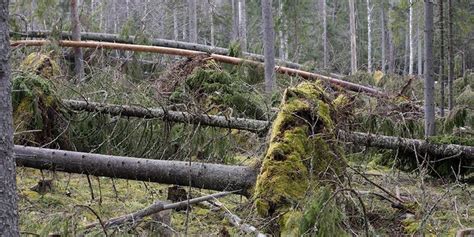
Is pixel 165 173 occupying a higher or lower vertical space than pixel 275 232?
higher

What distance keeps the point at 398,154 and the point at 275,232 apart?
3.12 m

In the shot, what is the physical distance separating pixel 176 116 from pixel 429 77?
11.7 ft

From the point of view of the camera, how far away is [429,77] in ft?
24.8

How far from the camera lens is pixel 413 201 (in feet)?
17.2

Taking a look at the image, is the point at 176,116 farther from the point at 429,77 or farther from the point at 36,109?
the point at 429,77

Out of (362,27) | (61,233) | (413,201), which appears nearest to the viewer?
(61,233)

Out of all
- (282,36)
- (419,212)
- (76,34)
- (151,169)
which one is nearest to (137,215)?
(151,169)

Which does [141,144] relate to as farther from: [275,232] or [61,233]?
[61,233]

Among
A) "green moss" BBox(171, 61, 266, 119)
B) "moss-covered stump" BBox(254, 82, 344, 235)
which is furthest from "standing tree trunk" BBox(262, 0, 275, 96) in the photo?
"moss-covered stump" BBox(254, 82, 344, 235)

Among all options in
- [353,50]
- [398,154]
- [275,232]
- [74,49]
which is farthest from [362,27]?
[275,232]

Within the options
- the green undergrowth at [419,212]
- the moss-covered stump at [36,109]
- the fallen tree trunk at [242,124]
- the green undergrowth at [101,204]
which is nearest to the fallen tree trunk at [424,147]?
the fallen tree trunk at [242,124]

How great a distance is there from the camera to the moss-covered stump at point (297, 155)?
411 centimetres

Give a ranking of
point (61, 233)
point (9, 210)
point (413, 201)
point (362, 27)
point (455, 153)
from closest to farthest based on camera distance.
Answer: point (9, 210) < point (61, 233) < point (413, 201) < point (455, 153) < point (362, 27)

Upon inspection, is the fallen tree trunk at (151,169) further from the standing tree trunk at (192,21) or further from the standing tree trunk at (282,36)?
the standing tree trunk at (192,21)
